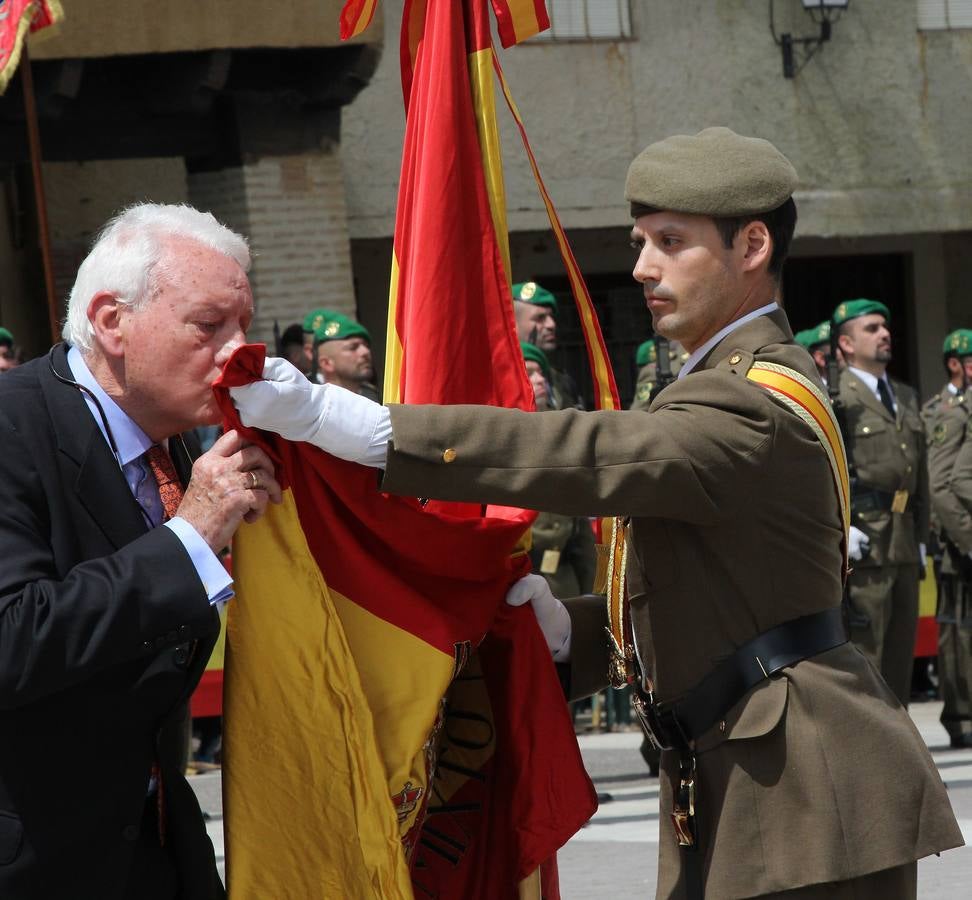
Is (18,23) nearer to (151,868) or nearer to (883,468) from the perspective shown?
(883,468)

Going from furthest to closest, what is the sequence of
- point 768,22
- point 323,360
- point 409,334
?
point 768,22 → point 323,360 → point 409,334

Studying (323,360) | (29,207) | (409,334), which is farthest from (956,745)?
(29,207)

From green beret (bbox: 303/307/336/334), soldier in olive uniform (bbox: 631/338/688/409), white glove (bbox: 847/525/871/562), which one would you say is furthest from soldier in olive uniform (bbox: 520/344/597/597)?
white glove (bbox: 847/525/871/562)

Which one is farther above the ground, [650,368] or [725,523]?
[725,523]

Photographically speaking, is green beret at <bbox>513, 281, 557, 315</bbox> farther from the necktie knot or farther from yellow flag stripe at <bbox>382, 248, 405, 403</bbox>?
yellow flag stripe at <bbox>382, 248, 405, 403</bbox>

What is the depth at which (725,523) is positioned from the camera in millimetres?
3203

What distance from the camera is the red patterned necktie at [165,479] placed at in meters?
3.26

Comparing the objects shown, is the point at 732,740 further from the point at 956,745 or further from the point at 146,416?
the point at 956,745

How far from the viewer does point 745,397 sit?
10.4ft

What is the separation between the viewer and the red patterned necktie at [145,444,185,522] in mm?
3262

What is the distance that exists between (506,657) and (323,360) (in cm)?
586

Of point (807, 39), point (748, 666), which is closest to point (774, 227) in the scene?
point (748, 666)

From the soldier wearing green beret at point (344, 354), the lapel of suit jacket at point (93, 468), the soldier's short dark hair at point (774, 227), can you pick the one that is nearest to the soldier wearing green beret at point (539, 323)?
the soldier wearing green beret at point (344, 354)

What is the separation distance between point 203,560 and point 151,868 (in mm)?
604
